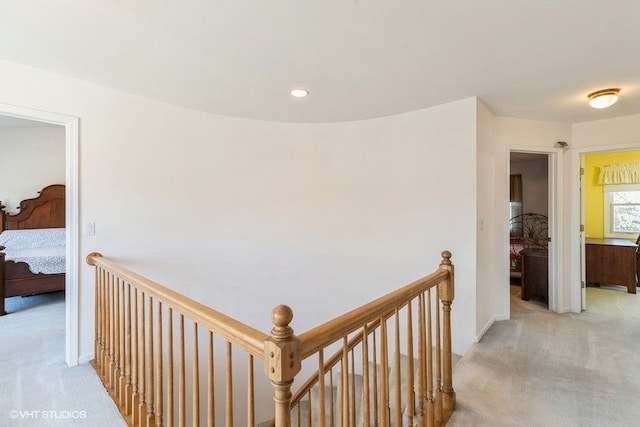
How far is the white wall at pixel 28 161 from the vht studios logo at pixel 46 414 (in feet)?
16.2

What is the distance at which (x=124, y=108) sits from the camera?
8.80ft

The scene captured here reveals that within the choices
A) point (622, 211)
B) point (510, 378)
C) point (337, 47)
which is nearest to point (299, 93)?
point (337, 47)

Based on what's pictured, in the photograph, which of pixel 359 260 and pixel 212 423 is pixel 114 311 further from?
pixel 359 260

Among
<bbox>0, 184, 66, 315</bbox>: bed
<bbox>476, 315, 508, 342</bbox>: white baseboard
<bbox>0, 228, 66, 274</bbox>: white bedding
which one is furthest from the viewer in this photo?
<bbox>0, 228, 66, 274</bbox>: white bedding

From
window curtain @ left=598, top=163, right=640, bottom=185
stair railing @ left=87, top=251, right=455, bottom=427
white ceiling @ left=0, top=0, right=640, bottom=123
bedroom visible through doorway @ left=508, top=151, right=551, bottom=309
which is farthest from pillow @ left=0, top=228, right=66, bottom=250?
window curtain @ left=598, top=163, right=640, bottom=185

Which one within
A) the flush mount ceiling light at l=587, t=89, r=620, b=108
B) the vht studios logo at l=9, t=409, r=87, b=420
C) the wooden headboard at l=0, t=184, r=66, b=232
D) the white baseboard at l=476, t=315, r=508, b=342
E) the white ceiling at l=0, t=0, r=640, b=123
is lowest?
the vht studios logo at l=9, t=409, r=87, b=420

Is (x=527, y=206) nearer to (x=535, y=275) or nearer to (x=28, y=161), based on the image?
(x=535, y=275)

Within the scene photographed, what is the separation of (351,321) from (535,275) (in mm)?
3981

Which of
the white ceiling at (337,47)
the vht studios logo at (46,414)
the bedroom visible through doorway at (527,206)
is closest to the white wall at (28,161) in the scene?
the white ceiling at (337,47)

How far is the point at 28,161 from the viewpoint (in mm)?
5398

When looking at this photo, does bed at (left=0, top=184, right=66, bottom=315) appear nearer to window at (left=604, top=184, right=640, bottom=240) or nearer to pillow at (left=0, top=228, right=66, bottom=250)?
pillow at (left=0, top=228, right=66, bottom=250)

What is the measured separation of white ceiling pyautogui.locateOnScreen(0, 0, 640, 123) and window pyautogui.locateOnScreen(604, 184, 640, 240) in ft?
10.7

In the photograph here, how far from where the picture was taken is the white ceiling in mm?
1653

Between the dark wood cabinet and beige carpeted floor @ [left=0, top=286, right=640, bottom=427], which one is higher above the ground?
the dark wood cabinet
